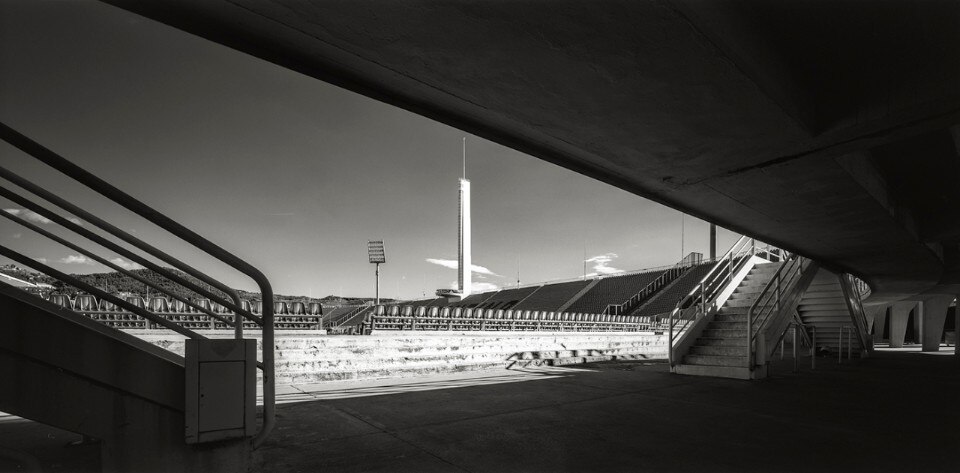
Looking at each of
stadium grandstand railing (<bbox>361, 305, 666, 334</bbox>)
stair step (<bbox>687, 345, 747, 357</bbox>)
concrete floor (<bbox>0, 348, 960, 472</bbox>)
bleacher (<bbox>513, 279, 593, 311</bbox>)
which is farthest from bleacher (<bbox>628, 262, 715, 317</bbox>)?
concrete floor (<bbox>0, 348, 960, 472</bbox>)

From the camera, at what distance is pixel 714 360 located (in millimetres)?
10094

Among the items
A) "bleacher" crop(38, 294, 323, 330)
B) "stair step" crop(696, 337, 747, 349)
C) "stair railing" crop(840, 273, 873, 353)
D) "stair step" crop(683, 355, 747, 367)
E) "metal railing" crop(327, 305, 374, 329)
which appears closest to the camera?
"stair step" crop(683, 355, 747, 367)

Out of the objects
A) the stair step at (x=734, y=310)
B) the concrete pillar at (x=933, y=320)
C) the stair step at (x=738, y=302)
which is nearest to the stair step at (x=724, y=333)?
the stair step at (x=734, y=310)

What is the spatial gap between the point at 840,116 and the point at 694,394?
473 centimetres

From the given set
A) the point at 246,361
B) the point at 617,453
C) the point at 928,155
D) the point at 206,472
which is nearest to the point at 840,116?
the point at 928,155

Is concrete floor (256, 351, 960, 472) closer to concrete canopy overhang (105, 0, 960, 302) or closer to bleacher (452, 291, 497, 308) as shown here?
concrete canopy overhang (105, 0, 960, 302)

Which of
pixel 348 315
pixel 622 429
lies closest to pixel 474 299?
pixel 348 315

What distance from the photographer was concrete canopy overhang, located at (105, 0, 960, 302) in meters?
3.00

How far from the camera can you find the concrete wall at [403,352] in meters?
9.27

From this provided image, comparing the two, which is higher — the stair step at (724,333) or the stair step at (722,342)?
the stair step at (724,333)

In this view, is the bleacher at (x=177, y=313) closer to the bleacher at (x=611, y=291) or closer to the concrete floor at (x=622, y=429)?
the concrete floor at (x=622, y=429)

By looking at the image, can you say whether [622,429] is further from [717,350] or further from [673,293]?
[673,293]

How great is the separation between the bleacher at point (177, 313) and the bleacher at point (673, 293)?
3444cm

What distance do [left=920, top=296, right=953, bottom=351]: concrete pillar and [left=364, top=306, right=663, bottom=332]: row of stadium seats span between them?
14126 millimetres
